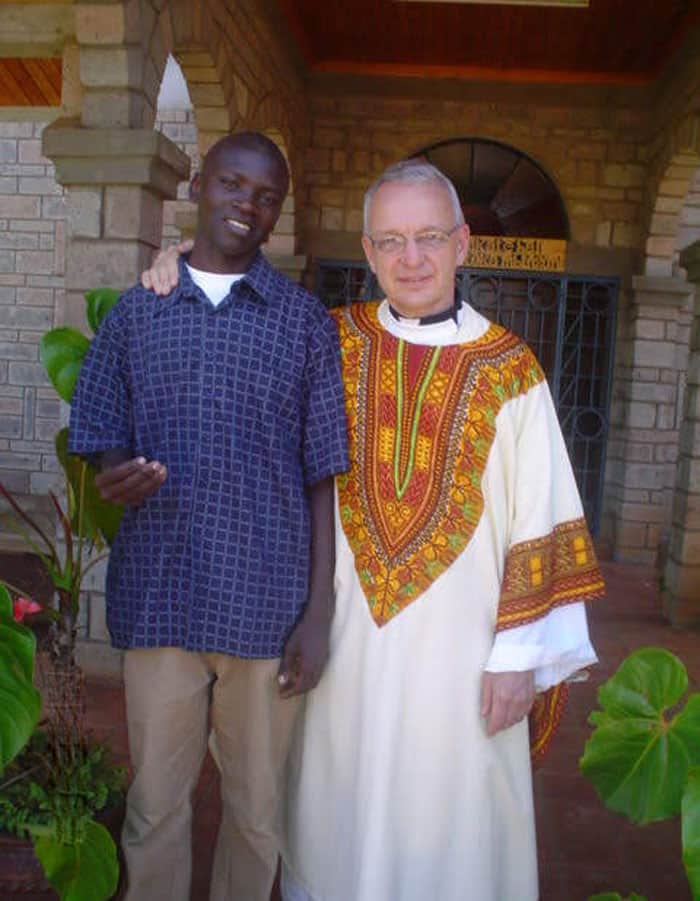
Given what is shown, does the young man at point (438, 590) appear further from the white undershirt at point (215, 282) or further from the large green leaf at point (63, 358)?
the large green leaf at point (63, 358)

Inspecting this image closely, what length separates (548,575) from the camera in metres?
1.93

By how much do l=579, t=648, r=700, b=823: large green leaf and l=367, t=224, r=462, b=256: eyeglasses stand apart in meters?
0.92

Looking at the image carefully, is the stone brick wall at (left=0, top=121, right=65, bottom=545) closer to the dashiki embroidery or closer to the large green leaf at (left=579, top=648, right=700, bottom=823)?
the dashiki embroidery

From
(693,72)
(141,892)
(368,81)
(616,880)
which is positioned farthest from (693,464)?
(141,892)

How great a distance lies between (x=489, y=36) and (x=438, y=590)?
19.2 ft

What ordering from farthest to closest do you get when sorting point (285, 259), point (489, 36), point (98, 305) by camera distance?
point (285, 259) < point (489, 36) < point (98, 305)

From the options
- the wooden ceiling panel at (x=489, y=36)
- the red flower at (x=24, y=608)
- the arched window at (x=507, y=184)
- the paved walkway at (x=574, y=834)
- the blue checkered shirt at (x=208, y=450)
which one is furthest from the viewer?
the arched window at (x=507, y=184)

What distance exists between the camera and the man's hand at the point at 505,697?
1886 mm

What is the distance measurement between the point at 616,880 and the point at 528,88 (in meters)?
6.24

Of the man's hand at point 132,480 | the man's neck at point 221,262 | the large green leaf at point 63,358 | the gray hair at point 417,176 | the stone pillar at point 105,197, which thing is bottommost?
the man's hand at point 132,480

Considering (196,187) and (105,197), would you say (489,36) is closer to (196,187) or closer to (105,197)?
(105,197)

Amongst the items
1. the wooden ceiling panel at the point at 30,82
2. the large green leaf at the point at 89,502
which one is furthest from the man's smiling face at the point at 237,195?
the wooden ceiling panel at the point at 30,82

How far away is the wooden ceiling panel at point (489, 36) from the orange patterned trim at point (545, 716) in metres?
5.32

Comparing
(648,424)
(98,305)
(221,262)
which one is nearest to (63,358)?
(98,305)
